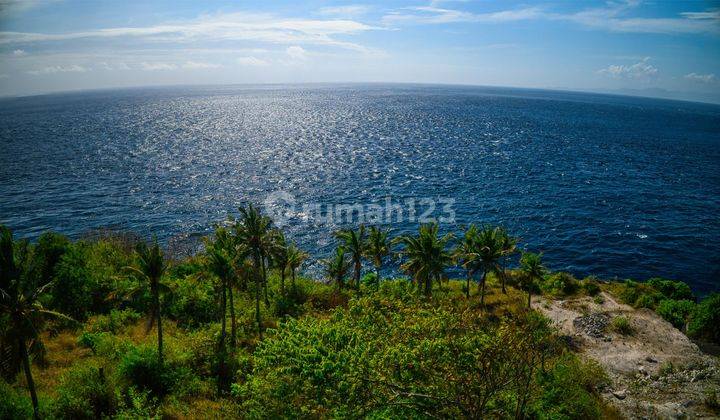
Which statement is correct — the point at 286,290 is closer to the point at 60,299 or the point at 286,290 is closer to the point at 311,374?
the point at 60,299

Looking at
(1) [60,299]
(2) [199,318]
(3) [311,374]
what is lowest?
(2) [199,318]

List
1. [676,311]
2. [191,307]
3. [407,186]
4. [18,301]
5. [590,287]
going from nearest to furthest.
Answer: [18,301] → [676,311] → [191,307] → [590,287] → [407,186]

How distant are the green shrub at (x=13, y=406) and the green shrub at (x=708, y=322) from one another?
70.3 m

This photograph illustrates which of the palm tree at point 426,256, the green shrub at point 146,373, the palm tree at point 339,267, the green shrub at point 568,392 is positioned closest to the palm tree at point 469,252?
the palm tree at point 426,256

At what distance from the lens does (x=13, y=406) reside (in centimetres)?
2953

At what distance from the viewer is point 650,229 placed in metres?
91.7

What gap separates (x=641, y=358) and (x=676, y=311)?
52.5 ft

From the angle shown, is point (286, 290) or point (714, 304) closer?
point (714, 304)

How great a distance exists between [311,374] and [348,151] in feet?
436

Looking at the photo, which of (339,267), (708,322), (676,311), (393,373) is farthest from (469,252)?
(393,373)

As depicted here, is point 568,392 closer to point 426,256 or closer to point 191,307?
point 426,256

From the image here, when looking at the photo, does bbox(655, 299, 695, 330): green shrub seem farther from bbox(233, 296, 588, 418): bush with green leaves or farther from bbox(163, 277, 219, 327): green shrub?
bbox(163, 277, 219, 327): green shrub

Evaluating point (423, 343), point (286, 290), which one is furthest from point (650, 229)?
point (423, 343)

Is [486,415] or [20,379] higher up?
[486,415]
